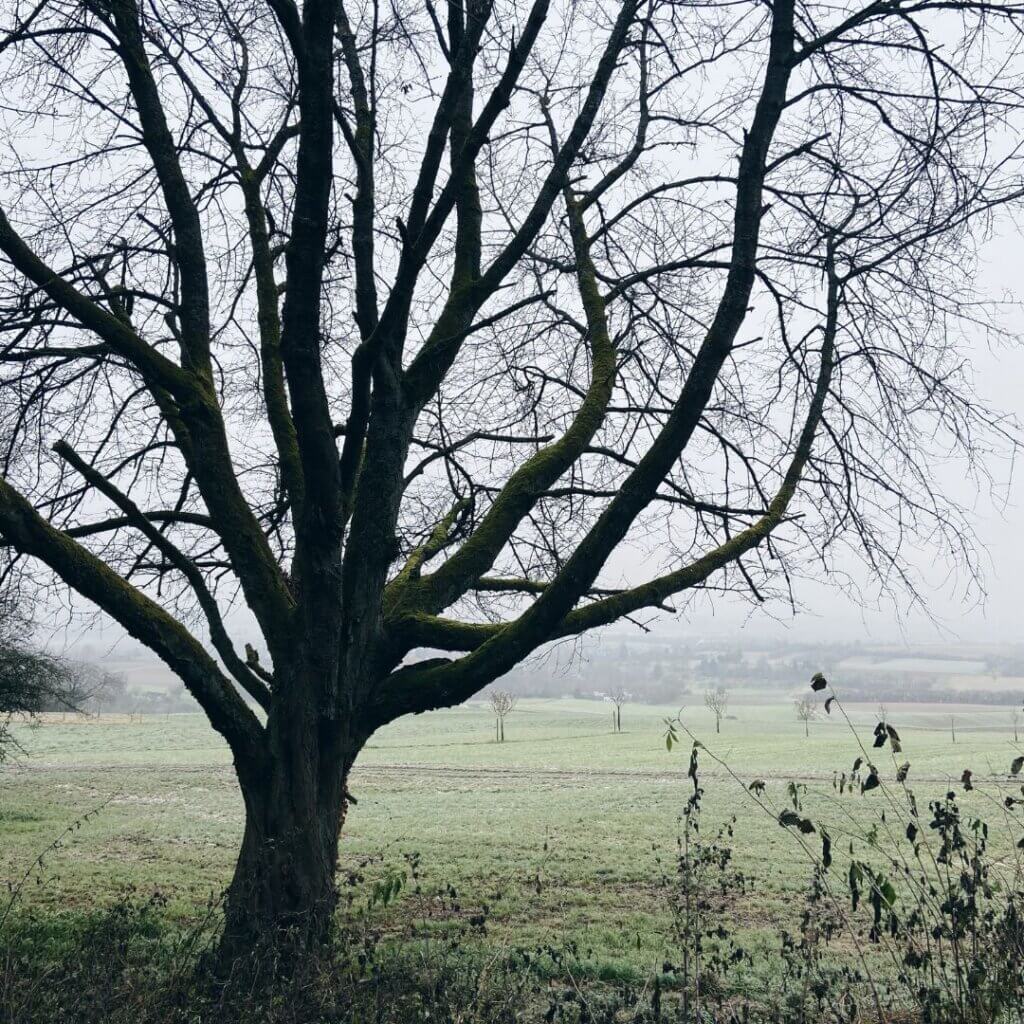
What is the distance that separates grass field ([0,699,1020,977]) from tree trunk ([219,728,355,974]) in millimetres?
663

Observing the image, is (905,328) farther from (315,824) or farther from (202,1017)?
(202,1017)

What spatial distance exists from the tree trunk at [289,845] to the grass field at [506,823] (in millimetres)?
663

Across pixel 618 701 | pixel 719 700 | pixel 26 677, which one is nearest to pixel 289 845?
pixel 26 677

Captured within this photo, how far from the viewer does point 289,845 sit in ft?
17.9

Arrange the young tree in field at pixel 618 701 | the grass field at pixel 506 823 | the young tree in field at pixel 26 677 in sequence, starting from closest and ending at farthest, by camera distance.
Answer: the grass field at pixel 506 823
the young tree in field at pixel 26 677
the young tree in field at pixel 618 701

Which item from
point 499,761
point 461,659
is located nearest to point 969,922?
point 461,659

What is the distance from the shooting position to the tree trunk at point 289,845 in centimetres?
520

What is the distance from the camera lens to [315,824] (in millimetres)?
5566

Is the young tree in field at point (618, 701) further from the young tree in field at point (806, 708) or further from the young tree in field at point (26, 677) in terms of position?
the young tree in field at point (26, 677)

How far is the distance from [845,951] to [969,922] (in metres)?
4.69

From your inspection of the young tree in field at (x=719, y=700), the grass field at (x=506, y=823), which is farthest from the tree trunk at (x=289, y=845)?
the young tree in field at (x=719, y=700)

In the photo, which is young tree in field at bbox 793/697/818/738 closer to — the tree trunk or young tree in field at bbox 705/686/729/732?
young tree in field at bbox 705/686/729/732

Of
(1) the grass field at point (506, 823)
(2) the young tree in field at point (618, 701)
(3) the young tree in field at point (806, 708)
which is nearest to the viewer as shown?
(1) the grass field at point (506, 823)

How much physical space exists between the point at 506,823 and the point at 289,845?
48.3 feet
